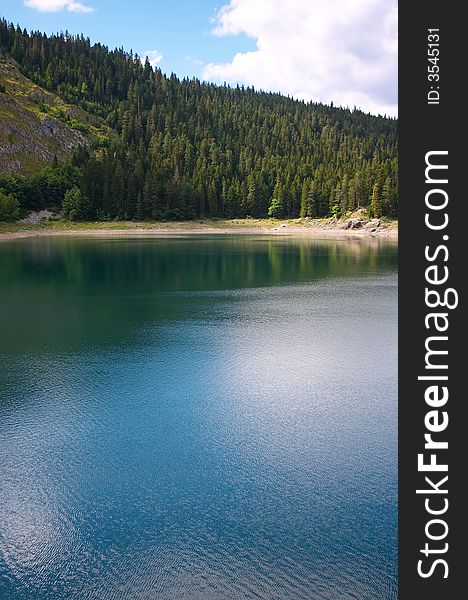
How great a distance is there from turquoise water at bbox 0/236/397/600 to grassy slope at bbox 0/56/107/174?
13383 cm

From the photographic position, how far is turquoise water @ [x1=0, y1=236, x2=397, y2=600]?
11367mm

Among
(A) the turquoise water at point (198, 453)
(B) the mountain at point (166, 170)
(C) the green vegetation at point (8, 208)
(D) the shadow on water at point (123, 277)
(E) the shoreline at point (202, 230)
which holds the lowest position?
(A) the turquoise water at point (198, 453)

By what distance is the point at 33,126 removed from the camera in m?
166

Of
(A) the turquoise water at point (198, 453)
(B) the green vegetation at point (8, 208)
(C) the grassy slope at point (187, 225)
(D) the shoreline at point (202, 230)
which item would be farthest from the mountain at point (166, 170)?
(A) the turquoise water at point (198, 453)

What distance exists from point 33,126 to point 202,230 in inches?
2754

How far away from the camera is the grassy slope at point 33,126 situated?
156m

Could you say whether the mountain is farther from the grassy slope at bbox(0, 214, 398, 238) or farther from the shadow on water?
the shadow on water

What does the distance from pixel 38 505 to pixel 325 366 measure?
47.3ft

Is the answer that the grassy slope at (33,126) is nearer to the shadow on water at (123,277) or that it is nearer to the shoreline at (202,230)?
the shoreline at (202,230)

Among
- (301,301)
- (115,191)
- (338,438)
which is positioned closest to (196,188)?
(115,191)

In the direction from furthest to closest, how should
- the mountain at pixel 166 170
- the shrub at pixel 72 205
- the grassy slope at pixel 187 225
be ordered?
the mountain at pixel 166 170, the shrub at pixel 72 205, the grassy slope at pixel 187 225

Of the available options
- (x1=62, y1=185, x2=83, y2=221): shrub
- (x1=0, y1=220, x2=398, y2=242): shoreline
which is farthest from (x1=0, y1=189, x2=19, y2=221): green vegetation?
(x1=62, y1=185, x2=83, y2=221): shrub

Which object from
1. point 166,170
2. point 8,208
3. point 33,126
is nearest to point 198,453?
point 8,208

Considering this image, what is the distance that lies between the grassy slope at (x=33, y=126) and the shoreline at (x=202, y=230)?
43487 mm
